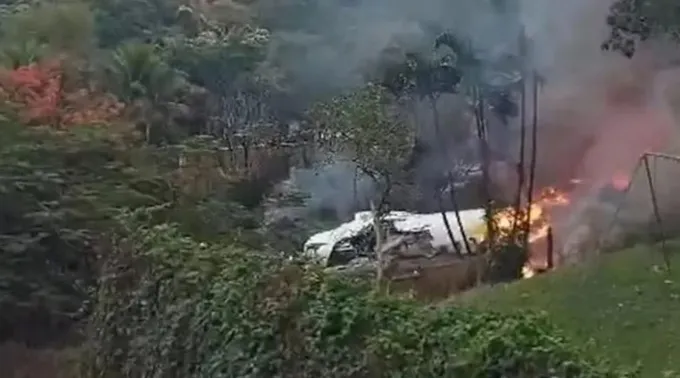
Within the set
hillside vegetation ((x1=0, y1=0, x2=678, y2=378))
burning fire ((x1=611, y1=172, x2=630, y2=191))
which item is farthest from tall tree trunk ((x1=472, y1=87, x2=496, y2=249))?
burning fire ((x1=611, y1=172, x2=630, y2=191))

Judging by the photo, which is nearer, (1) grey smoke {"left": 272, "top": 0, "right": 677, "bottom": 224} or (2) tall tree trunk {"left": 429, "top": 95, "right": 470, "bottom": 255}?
(2) tall tree trunk {"left": 429, "top": 95, "right": 470, "bottom": 255}

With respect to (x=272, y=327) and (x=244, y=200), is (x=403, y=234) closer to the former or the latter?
(x=244, y=200)

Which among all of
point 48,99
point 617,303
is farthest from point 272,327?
point 48,99

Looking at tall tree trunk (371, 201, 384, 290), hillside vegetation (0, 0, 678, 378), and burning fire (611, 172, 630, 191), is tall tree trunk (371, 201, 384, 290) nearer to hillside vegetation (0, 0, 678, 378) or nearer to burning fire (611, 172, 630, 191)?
hillside vegetation (0, 0, 678, 378)

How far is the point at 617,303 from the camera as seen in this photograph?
18.6ft

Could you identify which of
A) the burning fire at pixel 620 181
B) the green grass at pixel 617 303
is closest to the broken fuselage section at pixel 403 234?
the burning fire at pixel 620 181

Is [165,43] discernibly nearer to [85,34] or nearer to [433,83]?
[85,34]

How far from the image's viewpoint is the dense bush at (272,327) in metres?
2.82

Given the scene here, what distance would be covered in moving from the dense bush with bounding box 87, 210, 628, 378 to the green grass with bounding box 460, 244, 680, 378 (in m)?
1.21

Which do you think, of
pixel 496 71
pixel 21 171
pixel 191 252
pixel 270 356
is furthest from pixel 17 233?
pixel 496 71

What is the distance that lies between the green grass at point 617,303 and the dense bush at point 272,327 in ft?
3.96

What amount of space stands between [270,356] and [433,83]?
665 cm

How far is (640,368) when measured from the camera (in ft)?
14.6

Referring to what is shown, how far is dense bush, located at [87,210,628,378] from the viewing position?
9.27 ft
